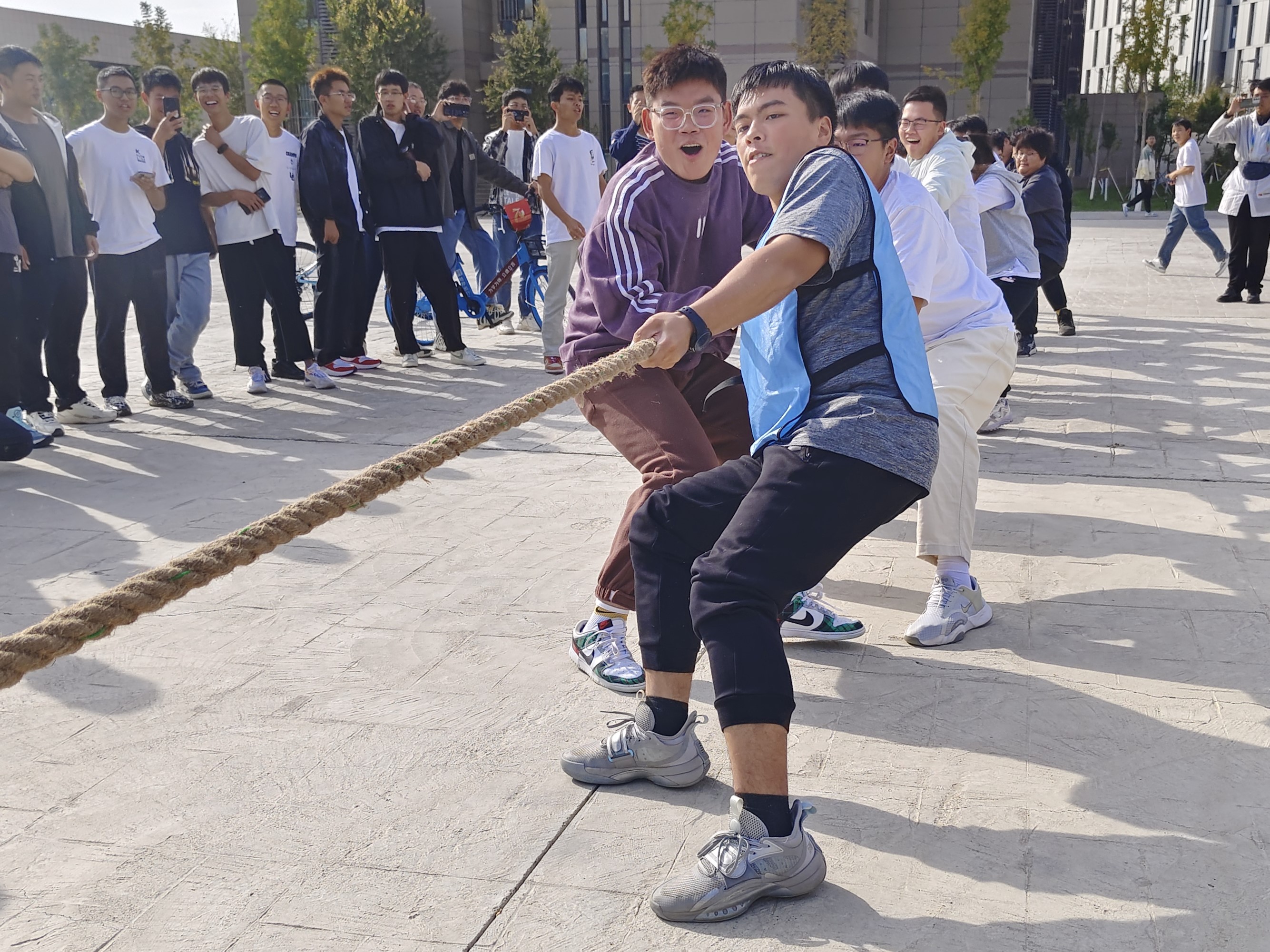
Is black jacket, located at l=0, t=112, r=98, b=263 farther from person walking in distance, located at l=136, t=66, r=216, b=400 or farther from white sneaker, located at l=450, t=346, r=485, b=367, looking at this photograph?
white sneaker, located at l=450, t=346, r=485, b=367

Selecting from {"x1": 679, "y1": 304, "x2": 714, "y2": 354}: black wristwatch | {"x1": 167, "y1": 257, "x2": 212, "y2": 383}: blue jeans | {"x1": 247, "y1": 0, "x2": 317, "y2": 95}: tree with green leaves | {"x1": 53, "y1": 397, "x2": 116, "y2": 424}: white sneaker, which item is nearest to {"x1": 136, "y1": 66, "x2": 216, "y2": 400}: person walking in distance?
{"x1": 167, "y1": 257, "x2": 212, "y2": 383}: blue jeans

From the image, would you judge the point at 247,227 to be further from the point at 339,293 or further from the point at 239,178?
the point at 339,293

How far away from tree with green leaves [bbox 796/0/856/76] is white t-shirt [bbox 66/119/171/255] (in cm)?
3402

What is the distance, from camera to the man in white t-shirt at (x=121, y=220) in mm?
6762

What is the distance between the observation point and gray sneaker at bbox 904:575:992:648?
11.8 feet

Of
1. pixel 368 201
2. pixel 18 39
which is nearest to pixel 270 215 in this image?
pixel 368 201

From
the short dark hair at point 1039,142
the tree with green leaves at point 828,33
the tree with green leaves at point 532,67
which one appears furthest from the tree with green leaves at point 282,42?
the short dark hair at point 1039,142

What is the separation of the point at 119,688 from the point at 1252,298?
1094 cm

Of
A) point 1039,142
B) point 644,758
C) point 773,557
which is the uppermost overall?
point 1039,142

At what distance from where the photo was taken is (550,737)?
3.03 m

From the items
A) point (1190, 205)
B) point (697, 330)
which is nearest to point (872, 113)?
point (697, 330)

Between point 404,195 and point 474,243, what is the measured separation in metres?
2.01

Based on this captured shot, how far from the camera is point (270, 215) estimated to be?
7.71 m

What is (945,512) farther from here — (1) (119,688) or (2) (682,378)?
(1) (119,688)
